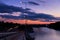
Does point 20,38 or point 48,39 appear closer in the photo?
point 20,38

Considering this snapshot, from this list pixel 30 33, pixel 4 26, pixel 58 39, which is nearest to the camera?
pixel 4 26

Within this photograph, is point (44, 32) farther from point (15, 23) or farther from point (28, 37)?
point (15, 23)

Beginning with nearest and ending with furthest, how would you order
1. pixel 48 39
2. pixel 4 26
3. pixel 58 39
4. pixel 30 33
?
pixel 4 26, pixel 30 33, pixel 48 39, pixel 58 39

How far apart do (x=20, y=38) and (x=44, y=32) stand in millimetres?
548

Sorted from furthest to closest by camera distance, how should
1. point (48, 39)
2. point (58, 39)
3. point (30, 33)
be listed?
point (58, 39)
point (48, 39)
point (30, 33)

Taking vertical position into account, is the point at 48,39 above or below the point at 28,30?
below

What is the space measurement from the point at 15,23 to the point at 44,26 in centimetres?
61

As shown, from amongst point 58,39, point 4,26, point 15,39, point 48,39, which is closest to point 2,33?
point 4,26

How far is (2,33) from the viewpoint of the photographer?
12.8ft

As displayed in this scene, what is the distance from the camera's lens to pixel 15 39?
4.25 metres

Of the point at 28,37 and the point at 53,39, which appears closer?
the point at 28,37

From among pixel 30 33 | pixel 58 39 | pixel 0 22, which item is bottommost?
pixel 58 39

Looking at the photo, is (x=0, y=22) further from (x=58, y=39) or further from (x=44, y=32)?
(x=58, y=39)

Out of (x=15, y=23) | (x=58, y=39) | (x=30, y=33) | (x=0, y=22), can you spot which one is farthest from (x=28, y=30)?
(x=58, y=39)
